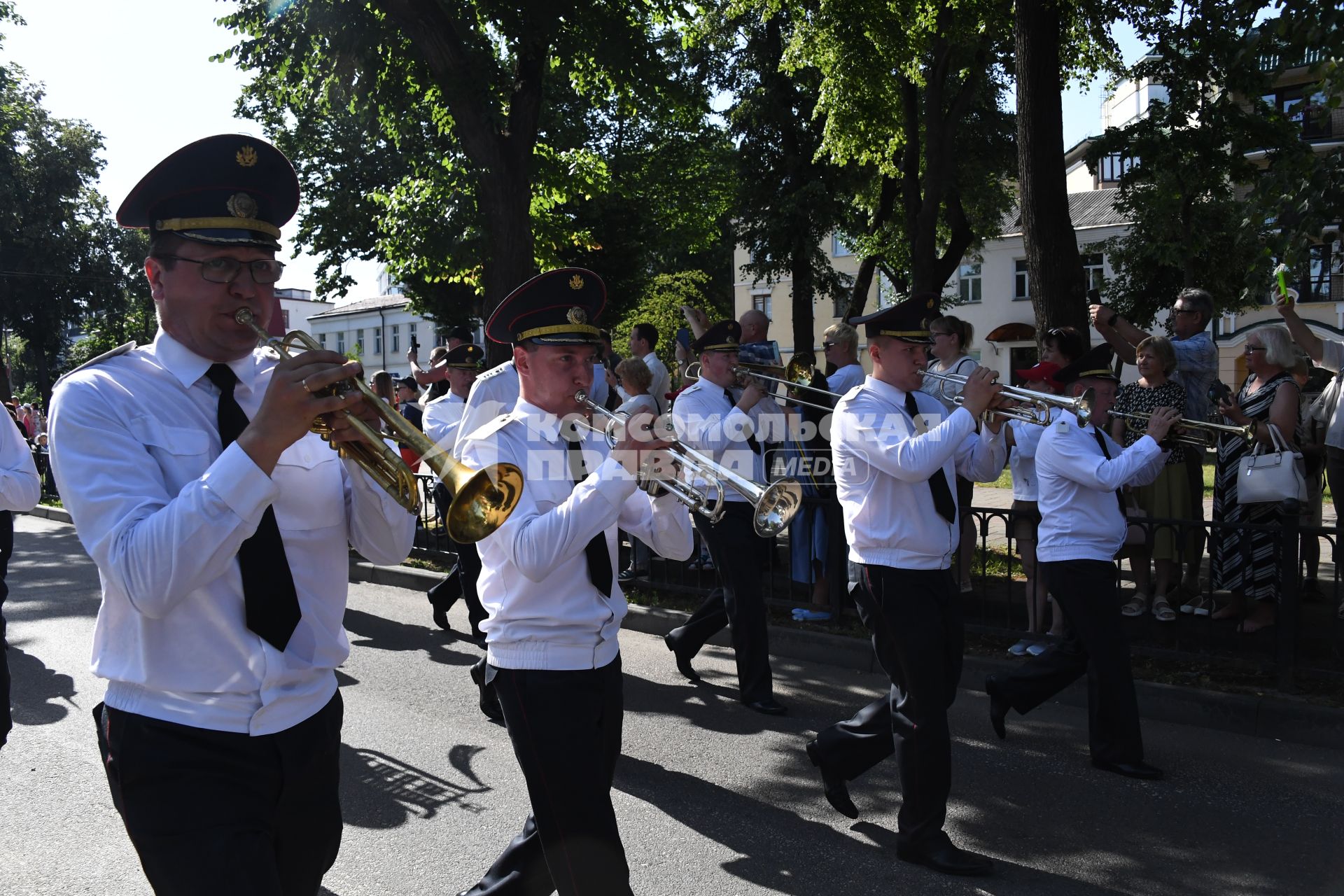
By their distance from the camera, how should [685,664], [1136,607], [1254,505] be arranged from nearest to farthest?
[685,664] → [1254,505] → [1136,607]

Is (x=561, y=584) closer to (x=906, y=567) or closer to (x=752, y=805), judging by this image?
(x=906, y=567)

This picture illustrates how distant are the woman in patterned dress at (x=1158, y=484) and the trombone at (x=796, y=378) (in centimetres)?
220

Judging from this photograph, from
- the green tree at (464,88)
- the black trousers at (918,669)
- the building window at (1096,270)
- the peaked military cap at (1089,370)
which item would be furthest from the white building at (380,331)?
the black trousers at (918,669)

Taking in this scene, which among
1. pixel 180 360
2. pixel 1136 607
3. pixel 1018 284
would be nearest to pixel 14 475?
pixel 180 360

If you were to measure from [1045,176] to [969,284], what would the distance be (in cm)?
3963

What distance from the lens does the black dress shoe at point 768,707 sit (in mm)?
6316

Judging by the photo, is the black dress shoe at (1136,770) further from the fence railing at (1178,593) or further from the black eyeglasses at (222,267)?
the black eyeglasses at (222,267)

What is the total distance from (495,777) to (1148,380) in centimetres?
528

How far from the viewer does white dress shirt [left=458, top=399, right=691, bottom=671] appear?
9.81ft

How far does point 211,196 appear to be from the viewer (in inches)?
89.3

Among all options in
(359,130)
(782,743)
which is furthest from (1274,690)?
(359,130)

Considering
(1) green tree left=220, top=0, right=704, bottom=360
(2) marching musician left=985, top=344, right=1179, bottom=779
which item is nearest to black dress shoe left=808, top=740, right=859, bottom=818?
(2) marching musician left=985, top=344, right=1179, bottom=779

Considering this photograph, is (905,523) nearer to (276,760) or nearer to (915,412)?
(915,412)

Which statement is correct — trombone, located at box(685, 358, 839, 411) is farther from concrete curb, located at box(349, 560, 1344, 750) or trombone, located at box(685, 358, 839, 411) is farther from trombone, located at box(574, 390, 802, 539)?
trombone, located at box(574, 390, 802, 539)
